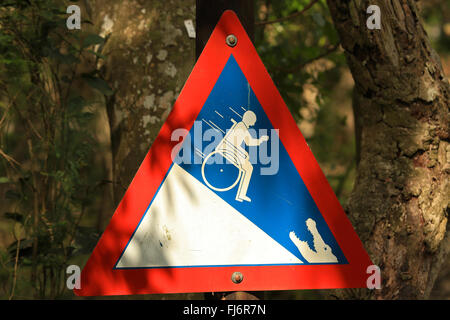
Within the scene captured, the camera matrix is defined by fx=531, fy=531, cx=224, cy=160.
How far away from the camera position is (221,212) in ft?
5.98

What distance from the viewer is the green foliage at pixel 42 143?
2.85 metres

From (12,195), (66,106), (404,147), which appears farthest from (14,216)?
(404,147)

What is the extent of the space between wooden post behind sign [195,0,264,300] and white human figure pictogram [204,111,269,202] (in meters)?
0.34

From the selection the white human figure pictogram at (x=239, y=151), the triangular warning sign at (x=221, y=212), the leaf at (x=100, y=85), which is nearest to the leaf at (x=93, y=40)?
the leaf at (x=100, y=85)

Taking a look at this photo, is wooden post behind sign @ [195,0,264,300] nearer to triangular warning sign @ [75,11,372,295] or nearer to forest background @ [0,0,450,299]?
triangular warning sign @ [75,11,372,295]

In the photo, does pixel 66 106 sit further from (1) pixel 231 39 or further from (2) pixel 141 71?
(1) pixel 231 39

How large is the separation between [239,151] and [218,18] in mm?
491

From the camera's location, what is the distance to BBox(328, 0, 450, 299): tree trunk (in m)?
2.46

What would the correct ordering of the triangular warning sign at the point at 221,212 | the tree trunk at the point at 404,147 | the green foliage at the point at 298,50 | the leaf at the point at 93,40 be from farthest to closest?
the green foliage at the point at 298,50 → the leaf at the point at 93,40 → the tree trunk at the point at 404,147 → the triangular warning sign at the point at 221,212

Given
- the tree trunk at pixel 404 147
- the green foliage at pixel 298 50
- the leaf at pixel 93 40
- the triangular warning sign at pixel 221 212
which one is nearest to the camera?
the triangular warning sign at pixel 221 212

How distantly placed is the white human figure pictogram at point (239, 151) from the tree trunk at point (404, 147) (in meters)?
0.94

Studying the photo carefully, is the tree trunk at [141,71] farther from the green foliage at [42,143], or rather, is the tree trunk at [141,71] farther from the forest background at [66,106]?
the green foliage at [42,143]

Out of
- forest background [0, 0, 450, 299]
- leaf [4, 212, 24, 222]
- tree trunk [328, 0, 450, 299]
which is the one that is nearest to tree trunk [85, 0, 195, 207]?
forest background [0, 0, 450, 299]
